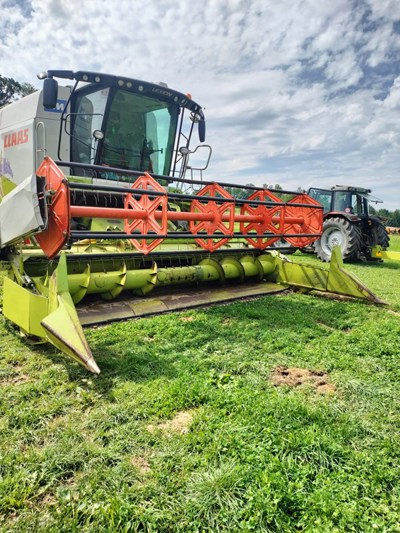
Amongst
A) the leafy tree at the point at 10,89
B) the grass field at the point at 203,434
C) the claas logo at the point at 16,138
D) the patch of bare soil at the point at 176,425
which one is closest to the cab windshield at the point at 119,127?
the claas logo at the point at 16,138

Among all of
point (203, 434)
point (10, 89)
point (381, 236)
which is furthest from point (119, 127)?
point (10, 89)

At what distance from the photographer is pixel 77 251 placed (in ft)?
15.1

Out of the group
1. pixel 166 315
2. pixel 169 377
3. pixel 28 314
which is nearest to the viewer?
pixel 169 377

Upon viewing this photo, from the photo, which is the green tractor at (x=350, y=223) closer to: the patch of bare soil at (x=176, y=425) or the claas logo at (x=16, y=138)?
the claas logo at (x=16, y=138)

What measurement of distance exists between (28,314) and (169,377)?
1.41m

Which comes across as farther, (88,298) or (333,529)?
(88,298)

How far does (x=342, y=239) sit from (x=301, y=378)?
9.38 metres

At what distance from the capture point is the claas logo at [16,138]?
6922 millimetres

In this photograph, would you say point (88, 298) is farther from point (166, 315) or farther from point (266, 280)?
point (266, 280)

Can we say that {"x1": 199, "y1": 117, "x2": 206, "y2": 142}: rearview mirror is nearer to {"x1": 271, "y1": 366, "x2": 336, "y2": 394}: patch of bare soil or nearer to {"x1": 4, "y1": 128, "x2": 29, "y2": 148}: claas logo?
{"x1": 4, "y1": 128, "x2": 29, "y2": 148}: claas logo

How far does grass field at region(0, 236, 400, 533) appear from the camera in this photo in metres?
1.79

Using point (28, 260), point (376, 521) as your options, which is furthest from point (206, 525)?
point (28, 260)

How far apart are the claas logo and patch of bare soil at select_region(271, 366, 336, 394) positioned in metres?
6.01

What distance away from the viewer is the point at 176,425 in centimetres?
250
